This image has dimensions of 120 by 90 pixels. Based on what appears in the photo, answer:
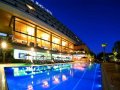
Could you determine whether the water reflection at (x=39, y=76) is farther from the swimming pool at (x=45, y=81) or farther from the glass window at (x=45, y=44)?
the glass window at (x=45, y=44)

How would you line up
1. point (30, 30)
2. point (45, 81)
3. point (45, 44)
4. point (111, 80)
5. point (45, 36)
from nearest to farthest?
point (111, 80) → point (45, 81) → point (30, 30) → point (45, 44) → point (45, 36)

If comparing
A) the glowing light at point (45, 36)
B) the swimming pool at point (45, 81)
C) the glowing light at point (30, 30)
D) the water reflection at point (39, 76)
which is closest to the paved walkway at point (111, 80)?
the swimming pool at point (45, 81)

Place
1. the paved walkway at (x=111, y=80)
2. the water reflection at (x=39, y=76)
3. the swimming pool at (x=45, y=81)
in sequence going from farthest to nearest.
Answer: the water reflection at (x=39, y=76) < the swimming pool at (x=45, y=81) < the paved walkway at (x=111, y=80)

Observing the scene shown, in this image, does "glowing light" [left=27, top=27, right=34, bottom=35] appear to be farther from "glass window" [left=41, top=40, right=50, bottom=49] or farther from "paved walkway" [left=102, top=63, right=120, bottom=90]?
"paved walkway" [left=102, top=63, right=120, bottom=90]

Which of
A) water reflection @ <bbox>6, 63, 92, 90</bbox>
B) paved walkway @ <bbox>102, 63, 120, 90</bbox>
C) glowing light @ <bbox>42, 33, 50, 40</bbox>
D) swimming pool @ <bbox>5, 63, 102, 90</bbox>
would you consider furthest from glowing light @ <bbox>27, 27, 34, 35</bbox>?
paved walkway @ <bbox>102, 63, 120, 90</bbox>

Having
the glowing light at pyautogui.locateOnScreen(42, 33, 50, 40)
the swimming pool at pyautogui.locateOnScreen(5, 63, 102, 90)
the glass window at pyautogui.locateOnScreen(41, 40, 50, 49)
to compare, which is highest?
the glowing light at pyautogui.locateOnScreen(42, 33, 50, 40)

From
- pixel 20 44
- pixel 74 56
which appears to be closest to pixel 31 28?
pixel 20 44

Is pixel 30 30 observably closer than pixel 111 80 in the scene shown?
No

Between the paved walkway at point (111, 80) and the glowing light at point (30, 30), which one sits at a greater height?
the glowing light at point (30, 30)

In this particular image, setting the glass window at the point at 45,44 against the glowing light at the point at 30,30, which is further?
→ the glass window at the point at 45,44

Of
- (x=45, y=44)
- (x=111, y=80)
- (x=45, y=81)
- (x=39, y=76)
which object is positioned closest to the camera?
(x=111, y=80)

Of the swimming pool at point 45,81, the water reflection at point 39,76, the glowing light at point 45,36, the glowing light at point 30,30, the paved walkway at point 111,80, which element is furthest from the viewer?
the glowing light at point 45,36

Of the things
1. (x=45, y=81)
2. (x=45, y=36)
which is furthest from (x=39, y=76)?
(x=45, y=36)

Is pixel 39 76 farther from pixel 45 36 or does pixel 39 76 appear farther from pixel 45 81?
pixel 45 36
